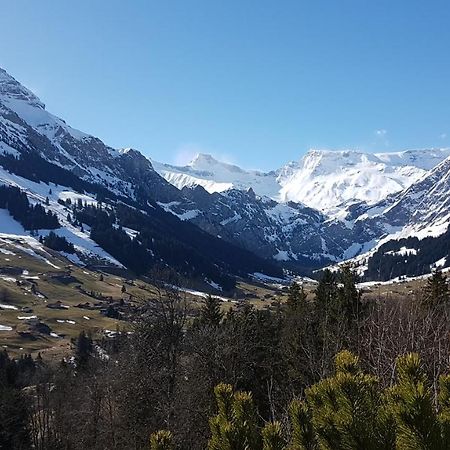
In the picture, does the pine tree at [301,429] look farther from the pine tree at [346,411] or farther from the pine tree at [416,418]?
the pine tree at [416,418]

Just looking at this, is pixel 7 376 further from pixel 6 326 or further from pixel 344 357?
pixel 6 326

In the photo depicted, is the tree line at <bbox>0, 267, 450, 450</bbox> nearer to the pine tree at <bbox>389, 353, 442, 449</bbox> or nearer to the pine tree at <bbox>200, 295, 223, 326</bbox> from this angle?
the pine tree at <bbox>389, 353, 442, 449</bbox>

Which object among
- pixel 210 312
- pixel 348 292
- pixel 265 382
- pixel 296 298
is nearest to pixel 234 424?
pixel 348 292

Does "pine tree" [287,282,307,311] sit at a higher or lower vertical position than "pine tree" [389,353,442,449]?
lower

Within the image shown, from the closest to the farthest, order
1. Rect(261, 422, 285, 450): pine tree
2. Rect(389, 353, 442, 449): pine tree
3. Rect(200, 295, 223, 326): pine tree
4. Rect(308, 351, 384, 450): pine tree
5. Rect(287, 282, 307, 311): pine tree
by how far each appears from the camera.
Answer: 1. Rect(389, 353, 442, 449): pine tree
2. Rect(308, 351, 384, 450): pine tree
3. Rect(261, 422, 285, 450): pine tree
4. Rect(200, 295, 223, 326): pine tree
5. Rect(287, 282, 307, 311): pine tree

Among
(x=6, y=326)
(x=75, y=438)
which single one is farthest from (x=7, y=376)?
(x=6, y=326)

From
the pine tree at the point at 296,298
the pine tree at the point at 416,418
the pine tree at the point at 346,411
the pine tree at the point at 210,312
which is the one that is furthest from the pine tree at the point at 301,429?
the pine tree at the point at 296,298

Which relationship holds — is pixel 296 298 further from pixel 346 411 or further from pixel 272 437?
pixel 346 411

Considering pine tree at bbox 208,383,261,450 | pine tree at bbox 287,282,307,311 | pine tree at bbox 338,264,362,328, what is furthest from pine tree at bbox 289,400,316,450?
pine tree at bbox 287,282,307,311

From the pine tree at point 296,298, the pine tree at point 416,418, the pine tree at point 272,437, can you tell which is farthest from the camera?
the pine tree at point 296,298

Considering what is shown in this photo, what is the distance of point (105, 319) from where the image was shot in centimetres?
18700

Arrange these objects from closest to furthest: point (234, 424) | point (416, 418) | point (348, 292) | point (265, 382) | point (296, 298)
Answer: point (416, 418) → point (234, 424) → point (348, 292) → point (265, 382) → point (296, 298)

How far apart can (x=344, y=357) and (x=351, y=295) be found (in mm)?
45083

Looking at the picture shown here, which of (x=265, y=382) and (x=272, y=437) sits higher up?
(x=272, y=437)
